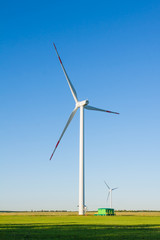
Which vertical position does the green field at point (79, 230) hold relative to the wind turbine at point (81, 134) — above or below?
below

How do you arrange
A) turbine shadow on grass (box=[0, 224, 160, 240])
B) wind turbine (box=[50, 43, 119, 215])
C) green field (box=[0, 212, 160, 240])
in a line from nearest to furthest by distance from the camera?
turbine shadow on grass (box=[0, 224, 160, 240])
green field (box=[0, 212, 160, 240])
wind turbine (box=[50, 43, 119, 215])

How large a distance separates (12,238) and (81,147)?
54.1 m

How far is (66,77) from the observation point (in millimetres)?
81938

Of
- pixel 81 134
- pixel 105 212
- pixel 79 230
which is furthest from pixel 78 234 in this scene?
pixel 105 212

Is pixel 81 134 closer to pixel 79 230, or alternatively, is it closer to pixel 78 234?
pixel 79 230

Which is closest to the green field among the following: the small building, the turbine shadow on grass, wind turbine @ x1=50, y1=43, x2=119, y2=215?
the turbine shadow on grass

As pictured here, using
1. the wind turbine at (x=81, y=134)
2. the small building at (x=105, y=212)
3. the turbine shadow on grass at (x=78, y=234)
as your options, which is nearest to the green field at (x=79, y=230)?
the turbine shadow on grass at (x=78, y=234)

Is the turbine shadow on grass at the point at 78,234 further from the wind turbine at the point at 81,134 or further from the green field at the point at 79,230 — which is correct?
the wind turbine at the point at 81,134

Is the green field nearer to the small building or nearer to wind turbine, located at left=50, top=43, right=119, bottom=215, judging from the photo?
wind turbine, located at left=50, top=43, right=119, bottom=215

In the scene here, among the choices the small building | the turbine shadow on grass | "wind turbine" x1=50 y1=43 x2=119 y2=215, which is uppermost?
"wind turbine" x1=50 y1=43 x2=119 y2=215

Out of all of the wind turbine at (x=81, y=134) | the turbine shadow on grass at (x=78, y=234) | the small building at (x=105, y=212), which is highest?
the wind turbine at (x=81, y=134)

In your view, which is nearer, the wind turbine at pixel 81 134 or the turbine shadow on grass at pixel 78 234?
the turbine shadow on grass at pixel 78 234

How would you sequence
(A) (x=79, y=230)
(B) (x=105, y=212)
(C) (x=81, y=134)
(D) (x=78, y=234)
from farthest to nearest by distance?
(B) (x=105, y=212)
(C) (x=81, y=134)
(A) (x=79, y=230)
(D) (x=78, y=234)

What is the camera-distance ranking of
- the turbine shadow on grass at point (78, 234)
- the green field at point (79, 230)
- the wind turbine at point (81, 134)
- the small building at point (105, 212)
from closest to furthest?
the turbine shadow on grass at point (78, 234) < the green field at point (79, 230) < the wind turbine at point (81, 134) < the small building at point (105, 212)
